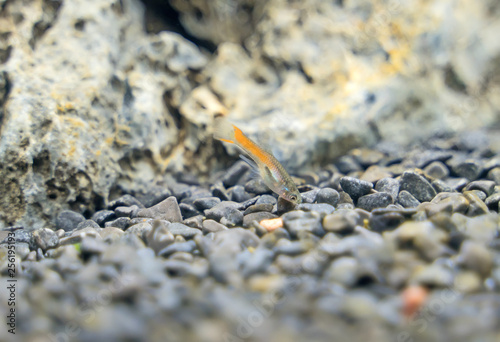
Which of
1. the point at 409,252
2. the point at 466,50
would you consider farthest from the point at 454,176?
the point at 466,50

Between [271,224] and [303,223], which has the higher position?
[303,223]

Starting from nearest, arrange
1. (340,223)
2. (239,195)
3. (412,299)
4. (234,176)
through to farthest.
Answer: (412,299) → (340,223) → (239,195) → (234,176)

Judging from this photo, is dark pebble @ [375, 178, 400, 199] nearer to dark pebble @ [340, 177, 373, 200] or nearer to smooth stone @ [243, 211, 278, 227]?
dark pebble @ [340, 177, 373, 200]

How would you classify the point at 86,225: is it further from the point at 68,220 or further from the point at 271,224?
the point at 271,224

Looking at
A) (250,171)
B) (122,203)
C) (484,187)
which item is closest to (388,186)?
(484,187)

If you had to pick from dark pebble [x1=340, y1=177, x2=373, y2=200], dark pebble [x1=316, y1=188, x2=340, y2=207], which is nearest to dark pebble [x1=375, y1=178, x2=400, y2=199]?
dark pebble [x1=340, y1=177, x2=373, y2=200]

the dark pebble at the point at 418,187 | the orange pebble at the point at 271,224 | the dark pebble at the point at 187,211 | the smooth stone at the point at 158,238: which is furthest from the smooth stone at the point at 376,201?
the smooth stone at the point at 158,238

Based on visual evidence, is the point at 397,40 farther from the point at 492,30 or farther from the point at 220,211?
the point at 220,211
